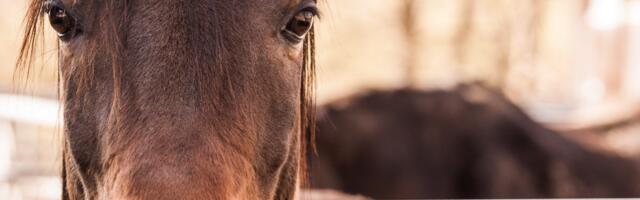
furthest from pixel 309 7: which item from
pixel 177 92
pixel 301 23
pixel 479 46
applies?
pixel 479 46

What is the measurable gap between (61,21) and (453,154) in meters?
3.81

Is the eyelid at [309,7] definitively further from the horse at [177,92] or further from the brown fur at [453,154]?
the brown fur at [453,154]

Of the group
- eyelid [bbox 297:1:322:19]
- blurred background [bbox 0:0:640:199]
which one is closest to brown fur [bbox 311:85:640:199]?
eyelid [bbox 297:1:322:19]

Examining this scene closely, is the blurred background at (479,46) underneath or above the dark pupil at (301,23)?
underneath

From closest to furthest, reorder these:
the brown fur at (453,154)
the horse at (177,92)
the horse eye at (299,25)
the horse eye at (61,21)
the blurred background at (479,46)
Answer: the horse at (177,92)
the horse eye at (61,21)
the horse eye at (299,25)
the brown fur at (453,154)
the blurred background at (479,46)

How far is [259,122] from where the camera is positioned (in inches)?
61.6

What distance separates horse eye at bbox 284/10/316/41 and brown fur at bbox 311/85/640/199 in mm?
3115

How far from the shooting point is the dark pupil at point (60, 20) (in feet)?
5.10

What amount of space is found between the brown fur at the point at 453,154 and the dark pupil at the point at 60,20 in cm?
328

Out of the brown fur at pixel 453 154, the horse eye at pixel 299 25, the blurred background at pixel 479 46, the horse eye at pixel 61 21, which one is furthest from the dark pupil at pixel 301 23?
the blurred background at pixel 479 46

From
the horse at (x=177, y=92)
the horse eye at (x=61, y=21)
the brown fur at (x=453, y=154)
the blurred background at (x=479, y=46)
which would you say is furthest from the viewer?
the blurred background at (x=479, y=46)

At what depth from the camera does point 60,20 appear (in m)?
1.56

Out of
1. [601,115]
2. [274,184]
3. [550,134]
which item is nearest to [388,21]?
[601,115]

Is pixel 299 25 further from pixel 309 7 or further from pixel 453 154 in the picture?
pixel 453 154
